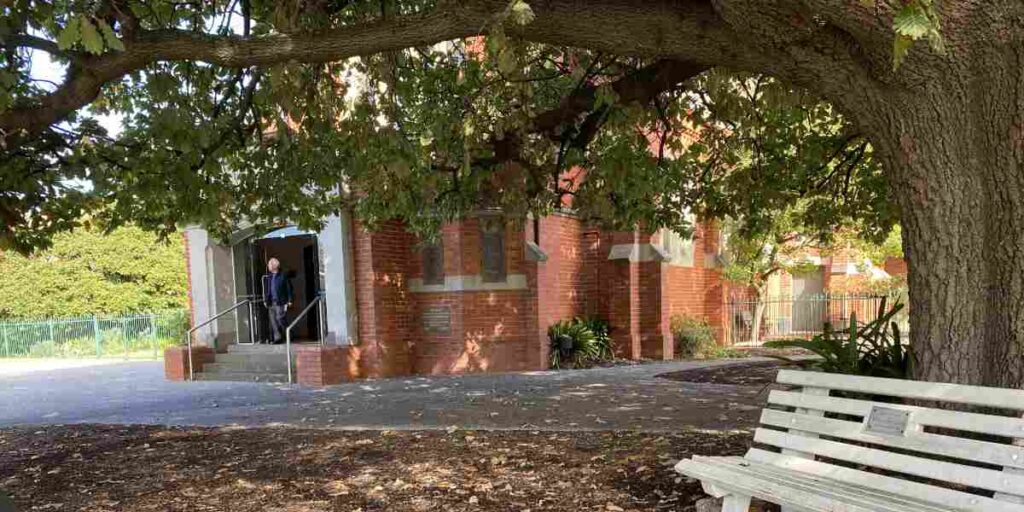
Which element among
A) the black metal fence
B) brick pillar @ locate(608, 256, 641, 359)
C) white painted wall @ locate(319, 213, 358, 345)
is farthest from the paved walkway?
the black metal fence

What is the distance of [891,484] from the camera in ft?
10.4

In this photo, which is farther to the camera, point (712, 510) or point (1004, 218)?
point (712, 510)

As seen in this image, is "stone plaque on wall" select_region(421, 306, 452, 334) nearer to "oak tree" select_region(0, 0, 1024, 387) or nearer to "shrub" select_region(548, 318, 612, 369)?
"shrub" select_region(548, 318, 612, 369)

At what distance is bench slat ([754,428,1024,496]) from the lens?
2797 mm

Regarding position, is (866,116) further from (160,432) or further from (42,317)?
(42,317)

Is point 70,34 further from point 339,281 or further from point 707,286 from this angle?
point 707,286

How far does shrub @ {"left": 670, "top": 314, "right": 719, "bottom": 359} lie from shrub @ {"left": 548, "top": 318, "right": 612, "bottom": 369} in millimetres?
2489

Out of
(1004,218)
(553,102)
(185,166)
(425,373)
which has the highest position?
(553,102)

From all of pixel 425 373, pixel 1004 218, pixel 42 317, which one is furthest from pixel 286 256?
pixel 1004 218

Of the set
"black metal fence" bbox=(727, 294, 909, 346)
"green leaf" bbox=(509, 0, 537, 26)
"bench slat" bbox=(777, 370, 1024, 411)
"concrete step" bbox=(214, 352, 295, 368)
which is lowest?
"black metal fence" bbox=(727, 294, 909, 346)

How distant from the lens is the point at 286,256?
16891 mm

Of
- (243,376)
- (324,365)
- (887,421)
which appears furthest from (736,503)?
(243,376)

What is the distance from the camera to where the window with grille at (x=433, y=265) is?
12695 mm

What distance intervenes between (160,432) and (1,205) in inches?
117
